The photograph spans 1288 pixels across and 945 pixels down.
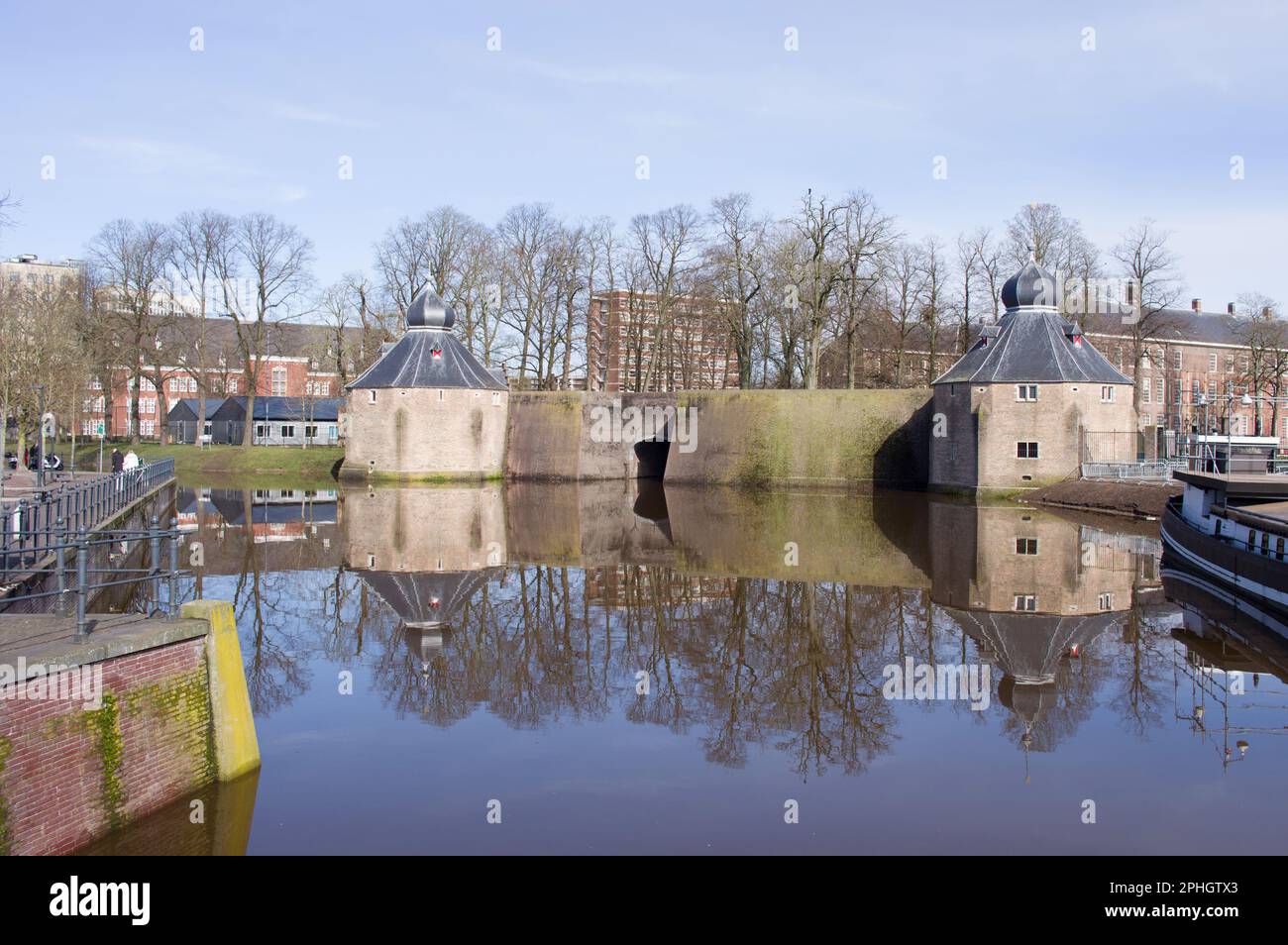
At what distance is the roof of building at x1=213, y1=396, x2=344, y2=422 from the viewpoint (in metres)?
67.2

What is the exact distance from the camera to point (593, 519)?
31.2m

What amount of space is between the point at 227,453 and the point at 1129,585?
44.0m

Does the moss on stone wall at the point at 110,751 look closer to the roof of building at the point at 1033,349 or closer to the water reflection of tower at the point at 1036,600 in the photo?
the water reflection of tower at the point at 1036,600

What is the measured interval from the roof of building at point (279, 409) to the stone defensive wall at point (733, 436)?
23081mm

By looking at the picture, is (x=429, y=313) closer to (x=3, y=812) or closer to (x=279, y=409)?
(x=279, y=409)

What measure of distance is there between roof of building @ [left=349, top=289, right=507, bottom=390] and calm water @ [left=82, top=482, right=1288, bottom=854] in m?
20.9

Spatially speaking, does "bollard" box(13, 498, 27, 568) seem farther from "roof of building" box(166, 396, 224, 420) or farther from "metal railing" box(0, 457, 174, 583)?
"roof of building" box(166, 396, 224, 420)

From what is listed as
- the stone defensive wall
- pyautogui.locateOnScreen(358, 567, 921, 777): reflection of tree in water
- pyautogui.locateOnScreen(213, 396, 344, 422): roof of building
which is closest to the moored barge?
pyautogui.locateOnScreen(358, 567, 921, 777): reflection of tree in water

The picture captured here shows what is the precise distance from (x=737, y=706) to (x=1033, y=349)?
29.7 meters

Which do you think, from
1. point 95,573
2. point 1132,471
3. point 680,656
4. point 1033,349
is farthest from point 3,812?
point 1033,349

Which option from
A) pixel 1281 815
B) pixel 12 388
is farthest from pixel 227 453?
pixel 1281 815
